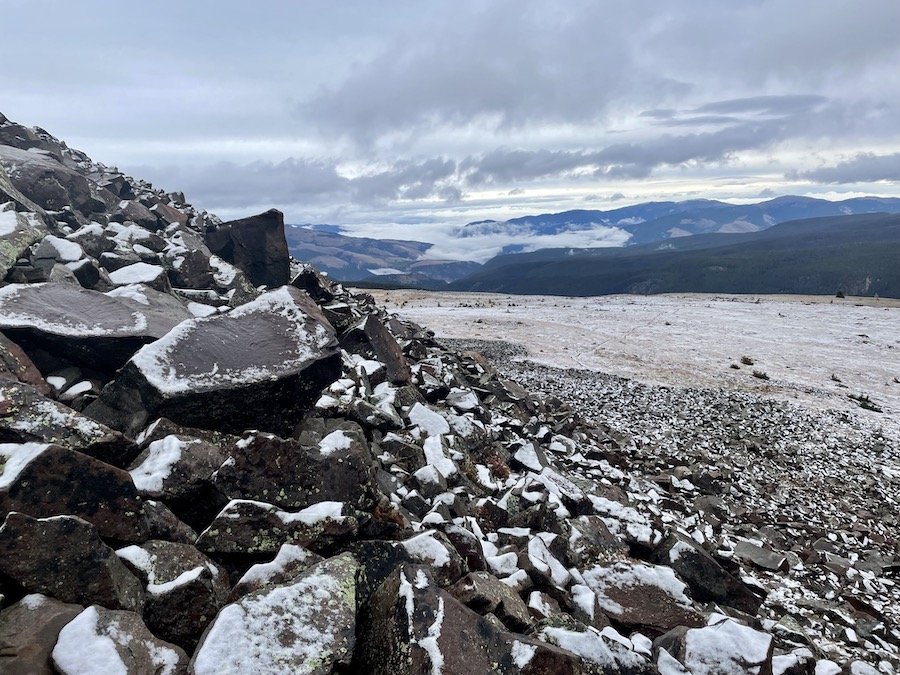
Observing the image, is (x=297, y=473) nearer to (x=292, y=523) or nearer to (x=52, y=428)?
(x=292, y=523)

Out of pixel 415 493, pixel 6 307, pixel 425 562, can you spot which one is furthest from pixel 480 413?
pixel 6 307

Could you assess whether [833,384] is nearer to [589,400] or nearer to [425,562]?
[589,400]

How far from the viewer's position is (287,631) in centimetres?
484

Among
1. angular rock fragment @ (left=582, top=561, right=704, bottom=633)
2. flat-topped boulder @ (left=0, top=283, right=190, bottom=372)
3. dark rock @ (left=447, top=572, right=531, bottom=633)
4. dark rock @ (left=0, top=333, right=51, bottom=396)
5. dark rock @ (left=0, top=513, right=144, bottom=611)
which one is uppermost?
flat-topped boulder @ (left=0, top=283, right=190, bottom=372)

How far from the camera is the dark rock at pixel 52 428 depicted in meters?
6.49

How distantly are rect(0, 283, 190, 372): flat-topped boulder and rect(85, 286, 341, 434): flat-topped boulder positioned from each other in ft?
3.78

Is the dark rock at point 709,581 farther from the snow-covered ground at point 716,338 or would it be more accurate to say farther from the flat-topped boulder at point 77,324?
the snow-covered ground at point 716,338

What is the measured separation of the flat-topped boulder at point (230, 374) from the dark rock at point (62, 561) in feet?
9.84

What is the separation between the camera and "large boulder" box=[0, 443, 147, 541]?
5.41m

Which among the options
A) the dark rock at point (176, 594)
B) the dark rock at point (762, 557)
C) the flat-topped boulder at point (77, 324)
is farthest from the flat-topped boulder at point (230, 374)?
the dark rock at point (762, 557)

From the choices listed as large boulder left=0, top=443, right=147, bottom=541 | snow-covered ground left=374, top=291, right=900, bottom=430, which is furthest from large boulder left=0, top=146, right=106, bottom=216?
snow-covered ground left=374, top=291, right=900, bottom=430

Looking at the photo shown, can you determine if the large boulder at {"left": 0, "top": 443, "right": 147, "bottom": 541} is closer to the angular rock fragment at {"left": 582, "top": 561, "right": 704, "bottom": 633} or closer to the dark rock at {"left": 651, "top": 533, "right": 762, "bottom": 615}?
the angular rock fragment at {"left": 582, "top": 561, "right": 704, "bottom": 633}

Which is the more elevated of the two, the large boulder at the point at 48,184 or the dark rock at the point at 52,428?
the large boulder at the point at 48,184

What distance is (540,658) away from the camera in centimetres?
521
